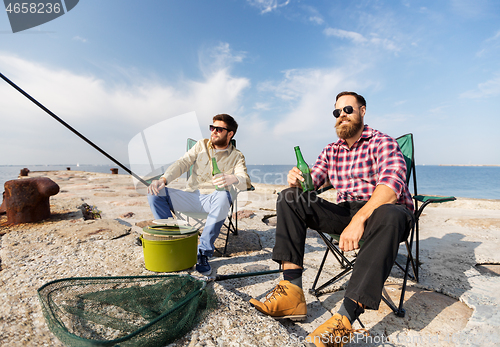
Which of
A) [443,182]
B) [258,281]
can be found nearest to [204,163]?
[258,281]

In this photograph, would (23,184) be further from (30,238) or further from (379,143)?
(379,143)

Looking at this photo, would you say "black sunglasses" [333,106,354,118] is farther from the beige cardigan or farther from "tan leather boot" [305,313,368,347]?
"tan leather boot" [305,313,368,347]

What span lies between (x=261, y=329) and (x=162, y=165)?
2.05 m

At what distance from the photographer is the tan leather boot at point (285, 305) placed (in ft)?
4.71

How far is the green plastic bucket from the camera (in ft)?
5.80

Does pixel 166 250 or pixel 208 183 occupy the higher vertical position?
pixel 208 183

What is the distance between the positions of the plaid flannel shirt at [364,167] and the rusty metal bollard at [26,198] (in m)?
2.91

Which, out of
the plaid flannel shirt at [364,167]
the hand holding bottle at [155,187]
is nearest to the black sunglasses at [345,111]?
the plaid flannel shirt at [364,167]

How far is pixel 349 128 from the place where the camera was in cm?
191

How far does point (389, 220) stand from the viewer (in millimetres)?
1262

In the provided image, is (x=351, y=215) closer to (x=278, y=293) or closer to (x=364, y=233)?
(x=364, y=233)

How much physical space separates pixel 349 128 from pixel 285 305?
52.1 inches

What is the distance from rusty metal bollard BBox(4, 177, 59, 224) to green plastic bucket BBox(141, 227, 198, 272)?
177cm

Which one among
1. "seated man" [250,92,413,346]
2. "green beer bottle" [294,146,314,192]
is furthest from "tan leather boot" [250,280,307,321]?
"green beer bottle" [294,146,314,192]
